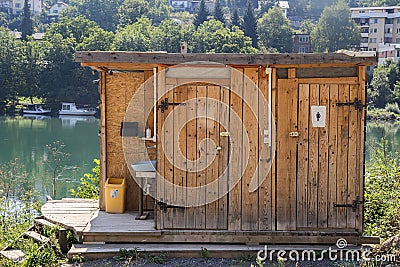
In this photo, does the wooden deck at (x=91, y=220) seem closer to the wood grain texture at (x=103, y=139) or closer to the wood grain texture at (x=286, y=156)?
the wood grain texture at (x=103, y=139)

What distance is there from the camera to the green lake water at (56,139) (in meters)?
15.7

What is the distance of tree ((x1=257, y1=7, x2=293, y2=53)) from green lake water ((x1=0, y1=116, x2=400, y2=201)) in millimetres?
29014

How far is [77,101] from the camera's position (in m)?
47.6

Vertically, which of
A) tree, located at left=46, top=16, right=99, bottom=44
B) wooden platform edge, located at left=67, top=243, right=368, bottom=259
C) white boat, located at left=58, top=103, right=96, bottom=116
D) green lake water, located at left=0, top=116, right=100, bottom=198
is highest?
tree, located at left=46, top=16, right=99, bottom=44

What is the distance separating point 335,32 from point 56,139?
1673 inches

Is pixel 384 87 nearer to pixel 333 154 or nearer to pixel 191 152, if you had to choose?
pixel 333 154

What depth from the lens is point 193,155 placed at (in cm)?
684

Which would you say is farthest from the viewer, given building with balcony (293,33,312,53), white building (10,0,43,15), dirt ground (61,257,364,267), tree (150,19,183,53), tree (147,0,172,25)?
white building (10,0,43,15)

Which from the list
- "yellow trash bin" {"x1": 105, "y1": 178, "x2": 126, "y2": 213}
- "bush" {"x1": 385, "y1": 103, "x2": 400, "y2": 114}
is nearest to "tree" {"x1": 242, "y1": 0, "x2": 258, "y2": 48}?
"bush" {"x1": 385, "y1": 103, "x2": 400, "y2": 114}

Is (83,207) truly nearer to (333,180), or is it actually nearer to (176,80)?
(176,80)

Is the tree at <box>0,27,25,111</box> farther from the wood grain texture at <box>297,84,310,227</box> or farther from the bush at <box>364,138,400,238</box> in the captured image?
the wood grain texture at <box>297,84,310,227</box>

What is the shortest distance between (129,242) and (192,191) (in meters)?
0.87

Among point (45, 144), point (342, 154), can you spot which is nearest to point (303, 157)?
point (342, 154)

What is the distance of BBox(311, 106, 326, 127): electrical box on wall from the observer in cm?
675
